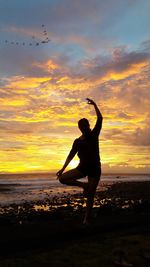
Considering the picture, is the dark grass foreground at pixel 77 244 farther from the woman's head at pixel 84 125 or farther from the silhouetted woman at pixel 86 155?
the woman's head at pixel 84 125

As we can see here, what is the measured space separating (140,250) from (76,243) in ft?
5.08

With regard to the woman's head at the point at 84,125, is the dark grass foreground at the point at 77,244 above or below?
below

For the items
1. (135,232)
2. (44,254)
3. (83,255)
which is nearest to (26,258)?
(44,254)

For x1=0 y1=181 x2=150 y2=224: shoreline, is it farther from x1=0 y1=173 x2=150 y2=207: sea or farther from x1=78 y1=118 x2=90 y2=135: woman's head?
x1=78 y1=118 x2=90 y2=135: woman's head

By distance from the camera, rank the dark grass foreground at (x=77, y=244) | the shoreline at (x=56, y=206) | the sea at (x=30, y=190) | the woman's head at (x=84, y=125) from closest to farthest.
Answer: the dark grass foreground at (x=77, y=244) < the woman's head at (x=84, y=125) < the shoreline at (x=56, y=206) < the sea at (x=30, y=190)

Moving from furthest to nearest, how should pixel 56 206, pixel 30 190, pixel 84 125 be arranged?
pixel 30 190
pixel 56 206
pixel 84 125

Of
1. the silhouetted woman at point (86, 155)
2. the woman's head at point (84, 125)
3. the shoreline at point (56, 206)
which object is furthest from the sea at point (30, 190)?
the shoreline at point (56, 206)

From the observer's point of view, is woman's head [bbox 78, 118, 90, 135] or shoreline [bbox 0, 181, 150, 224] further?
shoreline [bbox 0, 181, 150, 224]

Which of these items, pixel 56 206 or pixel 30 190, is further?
pixel 30 190

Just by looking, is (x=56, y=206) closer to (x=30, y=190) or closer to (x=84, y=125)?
(x=84, y=125)

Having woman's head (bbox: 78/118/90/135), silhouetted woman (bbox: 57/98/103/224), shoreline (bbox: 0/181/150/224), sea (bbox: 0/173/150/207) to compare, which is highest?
woman's head (bbox: 78/118/90/135)

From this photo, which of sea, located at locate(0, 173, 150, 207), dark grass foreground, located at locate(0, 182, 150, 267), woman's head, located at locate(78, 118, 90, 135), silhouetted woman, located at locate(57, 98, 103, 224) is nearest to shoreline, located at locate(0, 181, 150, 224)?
dark grass foreground, located at locate(0, 182, 150, 267)

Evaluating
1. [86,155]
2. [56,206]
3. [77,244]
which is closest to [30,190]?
[56,206]

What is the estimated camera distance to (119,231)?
392 inches
